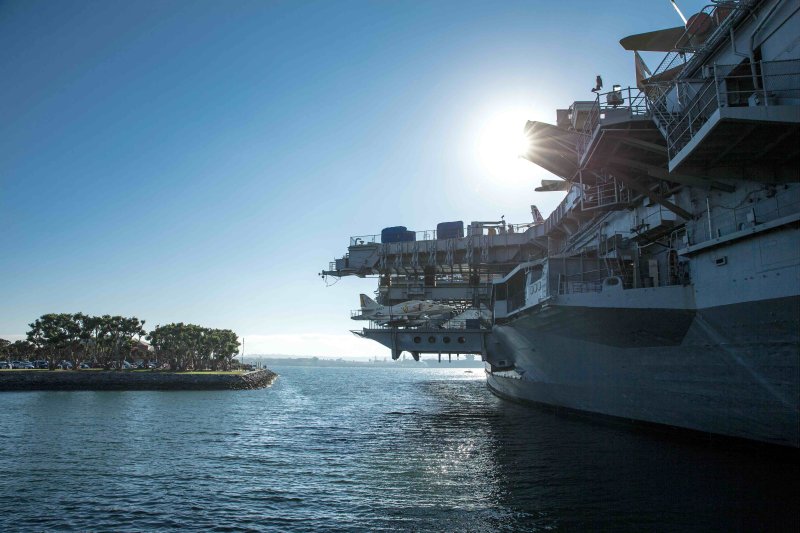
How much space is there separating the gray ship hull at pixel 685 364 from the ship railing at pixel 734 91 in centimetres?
466

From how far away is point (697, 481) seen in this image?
11680mm

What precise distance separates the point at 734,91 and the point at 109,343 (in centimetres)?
6599

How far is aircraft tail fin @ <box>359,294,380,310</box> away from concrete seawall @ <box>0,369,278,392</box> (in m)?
22.4

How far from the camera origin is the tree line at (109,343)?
5800 cm

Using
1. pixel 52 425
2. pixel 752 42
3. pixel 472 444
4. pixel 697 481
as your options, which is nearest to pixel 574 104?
pixel 752 42

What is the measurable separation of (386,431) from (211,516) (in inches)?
458

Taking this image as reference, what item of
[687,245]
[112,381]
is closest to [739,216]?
[687,245]

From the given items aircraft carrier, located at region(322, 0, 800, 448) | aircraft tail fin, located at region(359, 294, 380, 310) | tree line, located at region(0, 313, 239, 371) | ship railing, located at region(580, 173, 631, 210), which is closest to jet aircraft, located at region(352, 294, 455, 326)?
aircraft tail fin, located at region(359, 294, 380, 310)

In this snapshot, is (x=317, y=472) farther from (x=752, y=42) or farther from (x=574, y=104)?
(x=574, y=104)

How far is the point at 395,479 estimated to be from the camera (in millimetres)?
13141

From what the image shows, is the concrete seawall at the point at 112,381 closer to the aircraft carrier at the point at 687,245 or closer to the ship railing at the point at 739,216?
the aircraft carrier at the point at 687,245

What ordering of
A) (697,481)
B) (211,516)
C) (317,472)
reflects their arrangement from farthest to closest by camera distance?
(317,472), (697,481), (211,516)

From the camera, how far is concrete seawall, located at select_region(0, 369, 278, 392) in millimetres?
49844

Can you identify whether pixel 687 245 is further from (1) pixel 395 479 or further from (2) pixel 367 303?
(2) pixel 367 303
